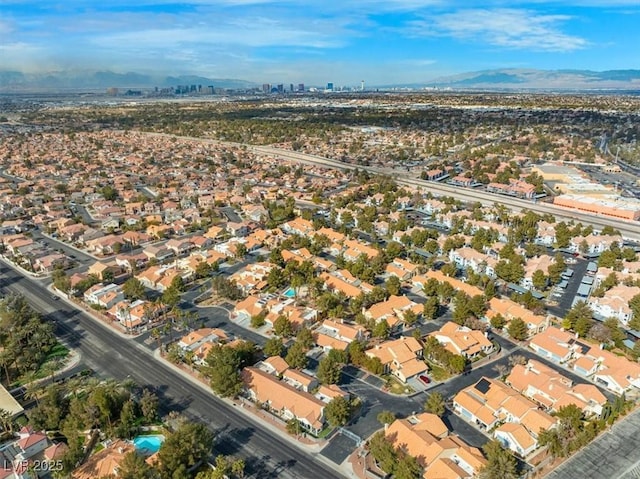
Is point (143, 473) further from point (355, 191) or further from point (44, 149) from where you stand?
point (44, 149)

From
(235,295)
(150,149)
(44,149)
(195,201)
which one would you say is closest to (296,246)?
(235,295)

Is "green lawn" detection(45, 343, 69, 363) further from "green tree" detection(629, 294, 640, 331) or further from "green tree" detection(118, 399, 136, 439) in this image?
"green tree" detection(629, 294, 640, 331)

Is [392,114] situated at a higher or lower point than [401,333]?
higher

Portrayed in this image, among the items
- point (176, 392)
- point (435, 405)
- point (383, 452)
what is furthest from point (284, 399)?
point (435, 405)

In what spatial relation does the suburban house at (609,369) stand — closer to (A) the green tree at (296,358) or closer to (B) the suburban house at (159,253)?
(A) the green tree at (296,358)

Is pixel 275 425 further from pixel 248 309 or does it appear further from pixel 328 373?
pixel 248 309

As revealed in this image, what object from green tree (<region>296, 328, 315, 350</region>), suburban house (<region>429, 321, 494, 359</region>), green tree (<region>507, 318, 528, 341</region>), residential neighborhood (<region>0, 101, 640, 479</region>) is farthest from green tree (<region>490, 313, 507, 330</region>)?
green tree (<region>296, 328, 315, 350</region>)
